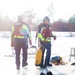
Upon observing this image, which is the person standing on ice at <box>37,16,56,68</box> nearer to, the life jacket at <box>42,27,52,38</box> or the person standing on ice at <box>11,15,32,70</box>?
A: the life jacket at <box>42,27,52,38</box>

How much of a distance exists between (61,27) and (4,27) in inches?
410

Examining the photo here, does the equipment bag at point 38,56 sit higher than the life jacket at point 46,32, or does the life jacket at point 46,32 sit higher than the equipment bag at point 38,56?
the life jacket at point 46,32

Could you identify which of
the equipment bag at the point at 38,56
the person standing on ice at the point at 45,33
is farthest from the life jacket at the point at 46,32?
the equipment bag at the point at 38,56

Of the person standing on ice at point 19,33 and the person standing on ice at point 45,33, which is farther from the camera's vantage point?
the person standing on ice at point 45,33

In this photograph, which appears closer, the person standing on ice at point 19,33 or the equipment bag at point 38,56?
the person standing on ice at point 19,33

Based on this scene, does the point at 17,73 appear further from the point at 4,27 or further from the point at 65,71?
the point at 4,27

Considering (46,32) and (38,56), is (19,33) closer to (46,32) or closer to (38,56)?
(46,32)

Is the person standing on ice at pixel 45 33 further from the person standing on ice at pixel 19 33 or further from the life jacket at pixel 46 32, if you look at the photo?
the person standing on ice at pixel 19 33

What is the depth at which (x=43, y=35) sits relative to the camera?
9078 mm

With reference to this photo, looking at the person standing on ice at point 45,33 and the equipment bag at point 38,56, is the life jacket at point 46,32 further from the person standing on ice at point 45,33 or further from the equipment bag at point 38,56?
the equipment bag at point 38,56

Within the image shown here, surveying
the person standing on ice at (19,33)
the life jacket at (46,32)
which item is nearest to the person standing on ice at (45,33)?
the life jacket at (46,32)

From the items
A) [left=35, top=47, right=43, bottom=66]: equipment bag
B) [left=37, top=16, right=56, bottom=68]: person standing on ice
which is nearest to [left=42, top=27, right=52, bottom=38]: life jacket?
[left=37, top=16, right=56, bottom=68]: person standing on ice

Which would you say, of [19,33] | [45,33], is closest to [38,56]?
[45,33]

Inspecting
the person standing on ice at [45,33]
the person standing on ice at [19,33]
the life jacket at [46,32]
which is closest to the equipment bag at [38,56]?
the person standing on ice at [45,33]
